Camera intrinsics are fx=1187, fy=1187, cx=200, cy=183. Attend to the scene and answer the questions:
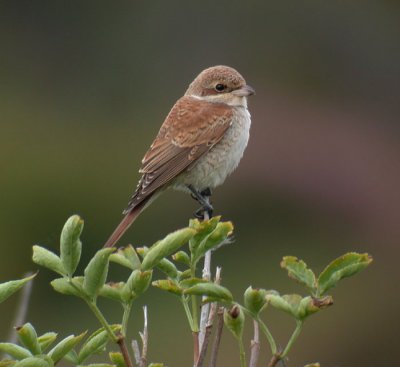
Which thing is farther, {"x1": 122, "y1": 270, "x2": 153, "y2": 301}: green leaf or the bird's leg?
the bird's leg

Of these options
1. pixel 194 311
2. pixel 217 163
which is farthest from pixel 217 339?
pixel 217 163

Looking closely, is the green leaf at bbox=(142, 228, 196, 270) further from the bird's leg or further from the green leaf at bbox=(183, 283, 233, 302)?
the bird's leg

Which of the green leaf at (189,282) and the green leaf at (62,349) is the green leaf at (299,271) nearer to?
the green leaf at (189,282)

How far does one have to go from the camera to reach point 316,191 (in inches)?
466

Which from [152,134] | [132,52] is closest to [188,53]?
[132,52]

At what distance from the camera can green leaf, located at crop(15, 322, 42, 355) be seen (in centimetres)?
200

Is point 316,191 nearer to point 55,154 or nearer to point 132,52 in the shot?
point 55,154

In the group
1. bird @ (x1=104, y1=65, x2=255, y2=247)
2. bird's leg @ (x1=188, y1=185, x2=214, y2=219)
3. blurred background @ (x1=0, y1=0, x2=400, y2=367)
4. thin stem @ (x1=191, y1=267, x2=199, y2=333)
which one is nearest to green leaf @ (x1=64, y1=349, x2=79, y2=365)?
thin stem @ (x1=191, y1=267, x2=199, y2=333)

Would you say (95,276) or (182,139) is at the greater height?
(95,276)

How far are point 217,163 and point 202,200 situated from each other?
22 centimetres

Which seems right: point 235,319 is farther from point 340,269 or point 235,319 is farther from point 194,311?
point 340,269

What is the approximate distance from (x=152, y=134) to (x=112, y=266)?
2.85 metres

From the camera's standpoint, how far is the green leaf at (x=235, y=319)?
209cm

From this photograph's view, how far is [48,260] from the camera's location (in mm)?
2006
